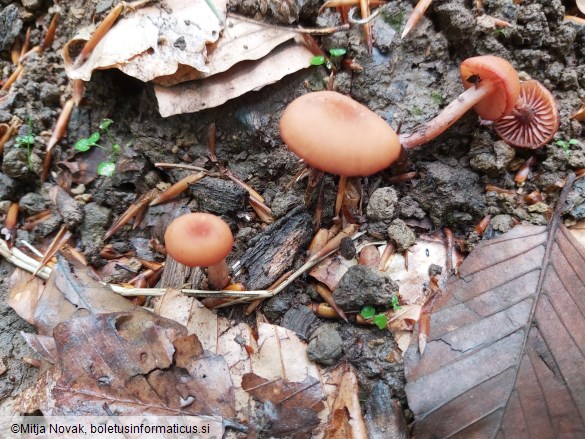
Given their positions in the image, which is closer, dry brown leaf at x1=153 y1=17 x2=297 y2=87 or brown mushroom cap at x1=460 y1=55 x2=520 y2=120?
brown mushroom cap at x1=460 y1=55 x2=520 y2=120

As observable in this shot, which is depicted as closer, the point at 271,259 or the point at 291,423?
the point at 291,423

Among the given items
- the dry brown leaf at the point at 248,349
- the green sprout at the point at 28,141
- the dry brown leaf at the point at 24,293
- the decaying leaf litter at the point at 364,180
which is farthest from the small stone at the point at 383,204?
the green sprout at the point at 28,141

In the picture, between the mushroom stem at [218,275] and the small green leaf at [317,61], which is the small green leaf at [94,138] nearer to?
the mushroom stem at [218,275]

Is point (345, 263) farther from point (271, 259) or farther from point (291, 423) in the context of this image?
point (291, 423)

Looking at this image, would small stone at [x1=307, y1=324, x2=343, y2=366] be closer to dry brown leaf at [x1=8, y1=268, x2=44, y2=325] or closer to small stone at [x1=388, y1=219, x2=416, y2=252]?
small stone at [x1=388, y1=219, x2=416, y2=252]

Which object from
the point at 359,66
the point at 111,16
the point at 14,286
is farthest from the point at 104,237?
the point at 359,66

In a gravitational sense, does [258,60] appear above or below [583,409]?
above

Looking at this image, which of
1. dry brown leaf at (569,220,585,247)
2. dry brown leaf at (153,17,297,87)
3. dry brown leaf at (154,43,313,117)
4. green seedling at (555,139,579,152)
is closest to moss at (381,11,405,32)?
dry brown leaf at (153,17,297,87)
